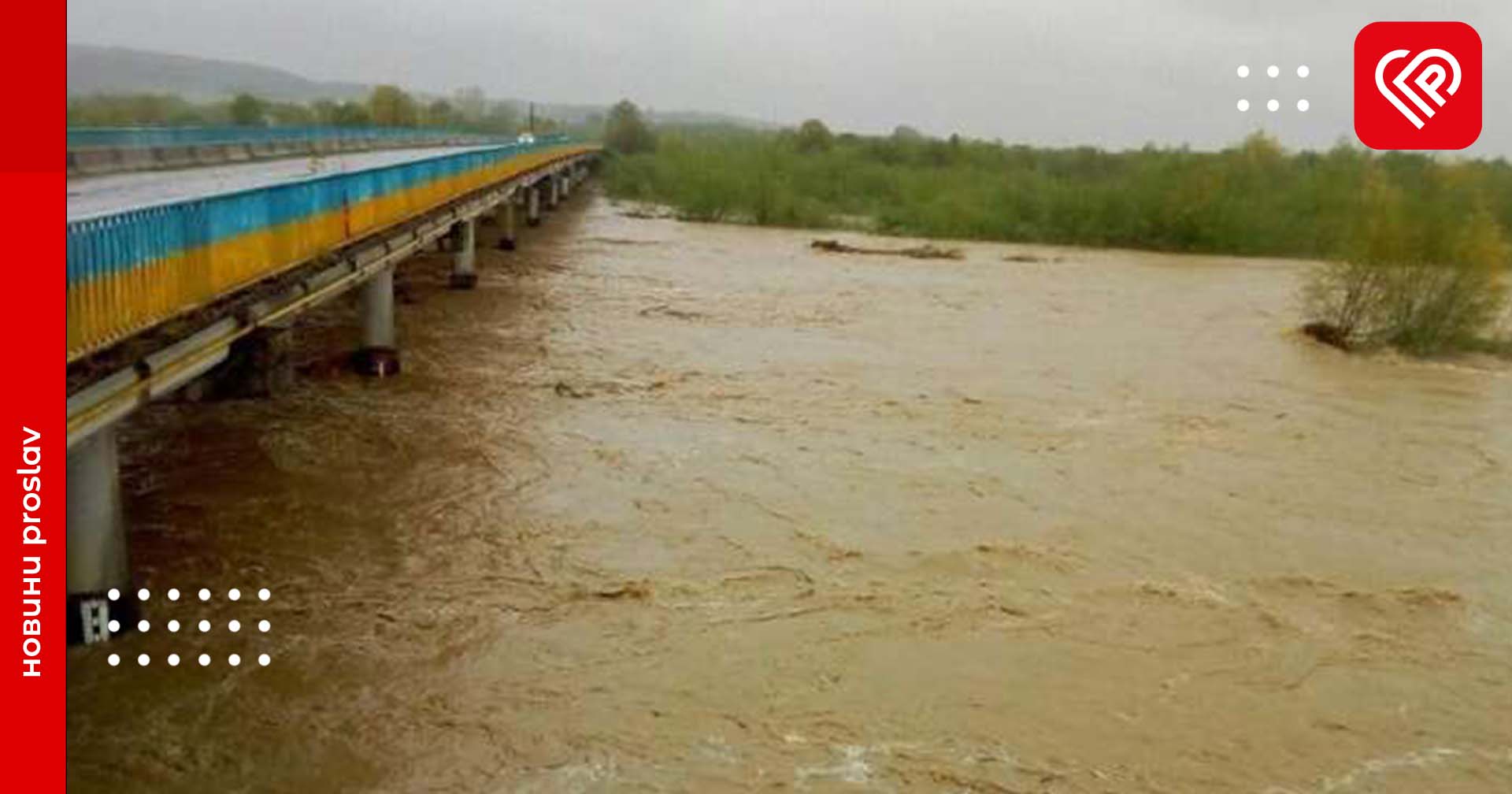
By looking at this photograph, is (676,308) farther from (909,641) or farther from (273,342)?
(909,641)

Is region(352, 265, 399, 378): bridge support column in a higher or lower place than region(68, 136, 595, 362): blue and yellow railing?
lower

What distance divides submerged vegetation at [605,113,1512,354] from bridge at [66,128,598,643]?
16.7 meters

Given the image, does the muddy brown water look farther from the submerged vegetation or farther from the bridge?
the submerged vegetation

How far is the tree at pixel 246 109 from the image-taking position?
176ft

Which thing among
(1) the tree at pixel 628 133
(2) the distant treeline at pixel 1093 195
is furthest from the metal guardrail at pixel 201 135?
(1) the tree at pixel 628 133

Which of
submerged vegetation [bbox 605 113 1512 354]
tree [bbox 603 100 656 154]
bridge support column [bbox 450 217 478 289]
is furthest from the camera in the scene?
tree [bbox 603 100 656 154]

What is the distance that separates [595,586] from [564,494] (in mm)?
2461

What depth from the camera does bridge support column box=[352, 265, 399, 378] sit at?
52.5 ft

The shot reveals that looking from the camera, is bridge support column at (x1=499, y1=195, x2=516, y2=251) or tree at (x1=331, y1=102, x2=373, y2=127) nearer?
bridge support column at (x1=499, y1=195, x2=516, y2=251)

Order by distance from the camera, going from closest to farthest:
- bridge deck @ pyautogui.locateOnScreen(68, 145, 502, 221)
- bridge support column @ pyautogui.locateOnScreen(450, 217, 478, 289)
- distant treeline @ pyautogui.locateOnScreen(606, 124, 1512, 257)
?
bridge deck @ pyautogui.locateOnScreen(68, 145, 502, 221) < bridge support column @ pyautogui.locateOnScreen(450, 217, 478, 289) < distant treeline @ pyautogui.locateOnScreen(606, 124, 1512, 257)

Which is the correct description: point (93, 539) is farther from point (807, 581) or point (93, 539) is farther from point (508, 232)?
point (508, 232)

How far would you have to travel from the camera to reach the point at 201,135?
23453 mm

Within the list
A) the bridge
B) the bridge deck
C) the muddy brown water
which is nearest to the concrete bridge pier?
the bridge deck

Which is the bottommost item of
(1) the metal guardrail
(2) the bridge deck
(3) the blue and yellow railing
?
(3) the blue and yellow railing
